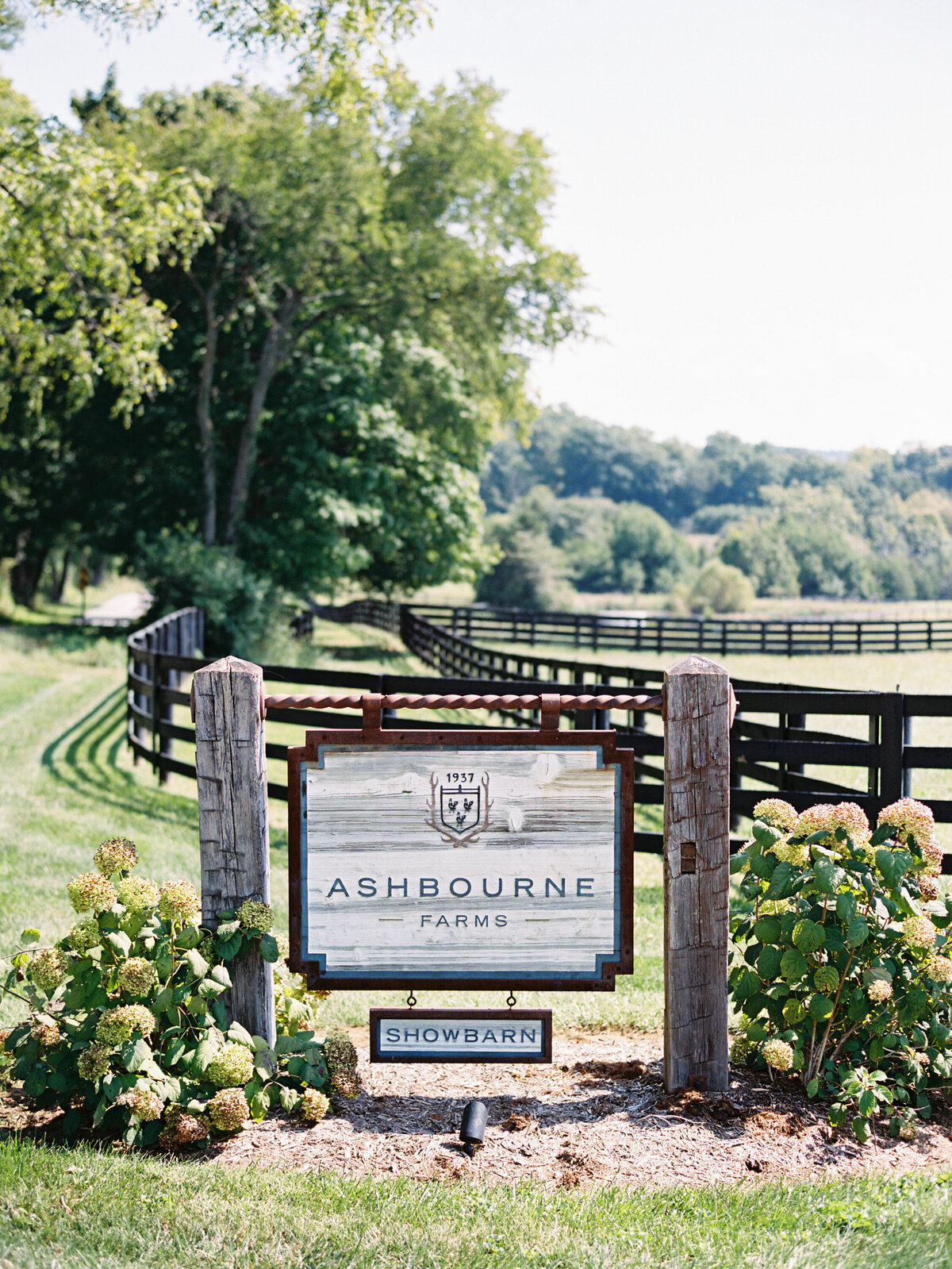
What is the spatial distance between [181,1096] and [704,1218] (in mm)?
1774

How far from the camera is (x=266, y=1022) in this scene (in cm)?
411

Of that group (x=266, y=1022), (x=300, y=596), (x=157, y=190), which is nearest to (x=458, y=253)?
(x=300, y=596)

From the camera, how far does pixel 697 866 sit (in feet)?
13.2

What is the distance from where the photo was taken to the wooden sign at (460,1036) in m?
4.07

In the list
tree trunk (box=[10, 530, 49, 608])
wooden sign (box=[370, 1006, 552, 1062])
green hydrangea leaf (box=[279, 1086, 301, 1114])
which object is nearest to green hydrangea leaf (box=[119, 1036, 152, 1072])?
green hydrangea leaf (box=[279, 1086, 301, 1114])

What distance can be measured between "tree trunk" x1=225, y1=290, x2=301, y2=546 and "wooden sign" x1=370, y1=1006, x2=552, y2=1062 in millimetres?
25802

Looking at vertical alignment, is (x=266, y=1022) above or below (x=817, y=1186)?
above

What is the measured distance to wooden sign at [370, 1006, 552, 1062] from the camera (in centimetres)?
407

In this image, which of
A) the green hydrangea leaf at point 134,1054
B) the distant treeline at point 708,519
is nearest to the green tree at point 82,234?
the green hydrangea leaf at point 134,1054

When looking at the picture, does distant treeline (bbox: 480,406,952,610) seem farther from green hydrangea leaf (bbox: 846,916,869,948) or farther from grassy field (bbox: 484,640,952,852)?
green hydrangea leaf (bbox: 846,916,869,948)

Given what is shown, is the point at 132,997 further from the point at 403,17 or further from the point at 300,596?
the point at 300,596

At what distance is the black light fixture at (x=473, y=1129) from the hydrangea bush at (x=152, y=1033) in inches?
19.9

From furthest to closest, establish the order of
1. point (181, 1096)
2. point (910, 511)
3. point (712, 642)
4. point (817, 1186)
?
point (910, 511)
point (712, 642)
point (181, 1096)
point (817, 1186)

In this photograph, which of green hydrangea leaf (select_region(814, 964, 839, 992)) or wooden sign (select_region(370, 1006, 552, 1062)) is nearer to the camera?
green hydrangea leaf (select_region(814, 964, 839, 992))
